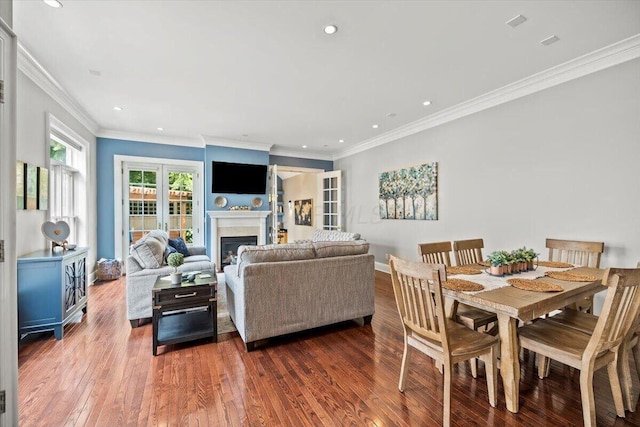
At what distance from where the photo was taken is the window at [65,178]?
399 cm

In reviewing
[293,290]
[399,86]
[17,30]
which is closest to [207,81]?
[17,30]

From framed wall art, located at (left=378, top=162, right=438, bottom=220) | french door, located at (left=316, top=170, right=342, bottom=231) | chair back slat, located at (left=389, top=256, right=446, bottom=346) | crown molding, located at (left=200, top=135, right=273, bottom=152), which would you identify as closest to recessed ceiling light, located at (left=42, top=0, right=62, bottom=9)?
chair back slat, located at (left=389, top=256, right=446, bottom=346)

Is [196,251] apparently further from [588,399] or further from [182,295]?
[588,399]

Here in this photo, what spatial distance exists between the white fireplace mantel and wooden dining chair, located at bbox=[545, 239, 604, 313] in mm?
5210

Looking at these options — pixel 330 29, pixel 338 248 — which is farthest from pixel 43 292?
pixel 330 29

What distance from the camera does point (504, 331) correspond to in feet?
5.87

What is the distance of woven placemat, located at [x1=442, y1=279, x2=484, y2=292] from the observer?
1.91 metres

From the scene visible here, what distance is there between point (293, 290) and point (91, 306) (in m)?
3.12

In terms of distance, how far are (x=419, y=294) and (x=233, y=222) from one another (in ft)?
17.0

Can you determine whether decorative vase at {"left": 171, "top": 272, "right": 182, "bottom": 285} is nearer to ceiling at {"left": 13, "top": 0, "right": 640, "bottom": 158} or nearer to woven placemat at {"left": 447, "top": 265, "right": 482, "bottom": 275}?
ceiling at {"left": 13, "top": 0, "right": 640, "bottom": 158}

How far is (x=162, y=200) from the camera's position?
594 cm

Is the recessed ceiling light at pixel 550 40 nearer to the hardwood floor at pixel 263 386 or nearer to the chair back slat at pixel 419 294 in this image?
the chair back slat at pixel 419 294

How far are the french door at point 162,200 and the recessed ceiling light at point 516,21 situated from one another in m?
5.80

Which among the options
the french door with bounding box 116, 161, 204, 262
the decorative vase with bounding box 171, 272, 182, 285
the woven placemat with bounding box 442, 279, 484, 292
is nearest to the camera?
the woven placemat with bounding box 442, 279, 484, 292
